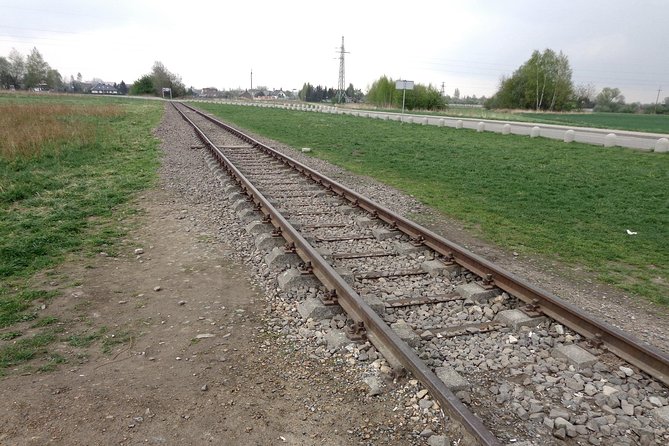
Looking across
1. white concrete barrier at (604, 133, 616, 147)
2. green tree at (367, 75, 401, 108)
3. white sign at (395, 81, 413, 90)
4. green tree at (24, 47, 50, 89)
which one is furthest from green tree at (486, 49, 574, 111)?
green tree at (24, 47, 50, 89)

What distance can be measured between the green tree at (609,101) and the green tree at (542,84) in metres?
14.7

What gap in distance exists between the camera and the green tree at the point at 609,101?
92125mm

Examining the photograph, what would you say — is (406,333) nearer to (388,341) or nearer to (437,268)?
(388,341)

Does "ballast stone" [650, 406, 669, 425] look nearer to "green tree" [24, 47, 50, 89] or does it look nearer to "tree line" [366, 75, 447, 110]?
"tree line" [366, 75, 447, 110]

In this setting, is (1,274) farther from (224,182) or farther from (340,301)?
(224,182)

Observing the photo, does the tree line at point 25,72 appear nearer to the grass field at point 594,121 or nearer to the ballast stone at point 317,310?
the grass field at point 594,121

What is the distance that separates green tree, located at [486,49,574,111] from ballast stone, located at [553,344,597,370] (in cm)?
8527

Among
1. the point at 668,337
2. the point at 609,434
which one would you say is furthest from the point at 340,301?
the point at 668,337

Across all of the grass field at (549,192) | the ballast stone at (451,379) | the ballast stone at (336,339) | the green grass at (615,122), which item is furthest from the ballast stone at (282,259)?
the green grass at (615,122)

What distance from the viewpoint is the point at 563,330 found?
14.2ft

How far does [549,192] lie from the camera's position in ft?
35.2

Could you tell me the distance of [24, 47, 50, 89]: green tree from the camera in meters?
119

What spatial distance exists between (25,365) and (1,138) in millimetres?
15239

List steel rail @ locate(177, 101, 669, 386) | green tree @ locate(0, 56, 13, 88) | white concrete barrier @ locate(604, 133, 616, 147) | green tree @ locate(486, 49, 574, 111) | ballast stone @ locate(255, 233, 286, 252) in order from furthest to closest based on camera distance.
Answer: green tree @ locate(0, 56, 13, 88)
green tree @ locate(486, 49, 574, 111)
white concrete barrier @ locate(604, 133, 616, 147)
ballast stone @ locate(255, 233, 286, 252)
steel rail @ locate(177, 101, 669, 386)
